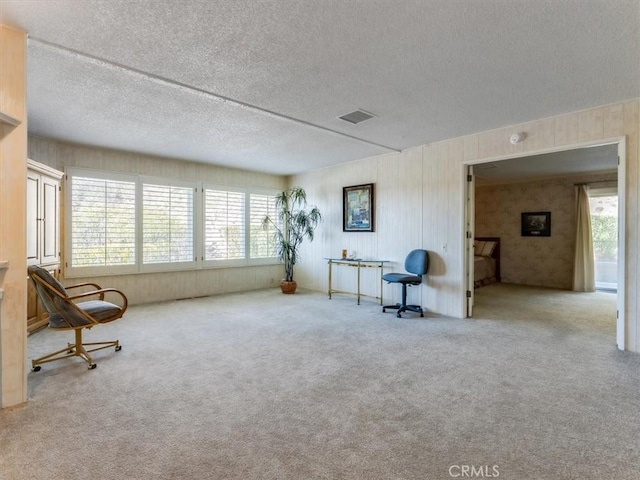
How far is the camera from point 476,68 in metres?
2.71

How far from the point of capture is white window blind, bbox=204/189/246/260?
6391mm

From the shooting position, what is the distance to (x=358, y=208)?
6098 millimetres

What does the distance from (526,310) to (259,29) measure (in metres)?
5.38

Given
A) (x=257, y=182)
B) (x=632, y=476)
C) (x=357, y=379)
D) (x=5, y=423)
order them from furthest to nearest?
(x=257, y=182)
(x=357, y=379)
(x=5, y=423)
(x=632, y=476)

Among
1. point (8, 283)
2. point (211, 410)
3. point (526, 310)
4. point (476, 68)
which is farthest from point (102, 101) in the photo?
point (526, 310)

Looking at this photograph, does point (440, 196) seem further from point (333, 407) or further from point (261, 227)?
point (261, 227)

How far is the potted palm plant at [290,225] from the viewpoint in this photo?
22.2 ft

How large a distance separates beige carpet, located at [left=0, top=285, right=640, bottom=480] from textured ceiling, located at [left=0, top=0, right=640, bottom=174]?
8.40ft

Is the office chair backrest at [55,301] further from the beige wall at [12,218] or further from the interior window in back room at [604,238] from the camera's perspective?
the interior window in back room at [604,238]

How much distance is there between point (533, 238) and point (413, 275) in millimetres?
4741

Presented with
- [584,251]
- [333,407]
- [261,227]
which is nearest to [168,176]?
[261,227]

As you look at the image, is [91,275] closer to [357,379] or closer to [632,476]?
[357,379]

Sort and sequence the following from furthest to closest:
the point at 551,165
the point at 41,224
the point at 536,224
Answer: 1. the point at 536,224
2. the point at 551,165
3. the point at 41,224

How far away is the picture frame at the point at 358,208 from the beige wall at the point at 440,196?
0.13 metres
